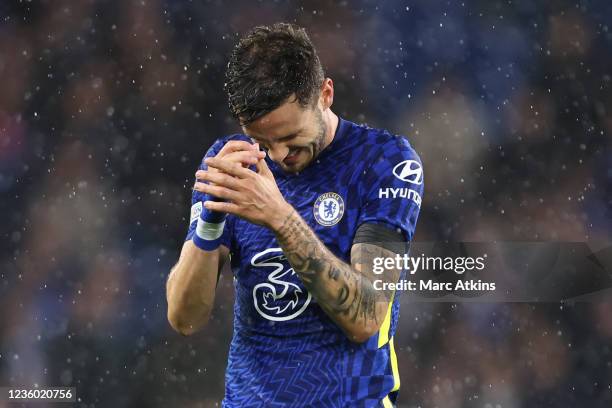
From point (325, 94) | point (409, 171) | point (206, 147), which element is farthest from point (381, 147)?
point (206, 147)

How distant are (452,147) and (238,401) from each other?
14.5ft

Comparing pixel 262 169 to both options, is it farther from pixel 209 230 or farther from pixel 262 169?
pixel 209 230

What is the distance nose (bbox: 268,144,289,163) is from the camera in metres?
2.60

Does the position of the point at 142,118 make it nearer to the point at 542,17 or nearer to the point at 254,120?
the point at 542,17

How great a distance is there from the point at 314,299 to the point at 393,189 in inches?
15.9

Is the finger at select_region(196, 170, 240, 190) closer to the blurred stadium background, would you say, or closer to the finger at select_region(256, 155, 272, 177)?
the finger at select_region(256, 155, 272, 177)

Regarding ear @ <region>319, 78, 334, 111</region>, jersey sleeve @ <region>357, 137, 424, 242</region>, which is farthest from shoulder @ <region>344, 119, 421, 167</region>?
ear @ <region>319, 78, 334, 111</region>

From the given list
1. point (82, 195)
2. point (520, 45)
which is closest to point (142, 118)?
Answer: point (82, 195)

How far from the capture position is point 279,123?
8.36ft

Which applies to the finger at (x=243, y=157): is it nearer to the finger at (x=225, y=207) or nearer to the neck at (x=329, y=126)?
the finger at (x=225, y=207)

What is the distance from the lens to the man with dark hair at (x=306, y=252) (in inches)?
98.7

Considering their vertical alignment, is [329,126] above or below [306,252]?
above

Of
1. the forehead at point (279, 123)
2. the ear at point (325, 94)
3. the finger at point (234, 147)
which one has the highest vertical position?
the ear at point (325, 94)

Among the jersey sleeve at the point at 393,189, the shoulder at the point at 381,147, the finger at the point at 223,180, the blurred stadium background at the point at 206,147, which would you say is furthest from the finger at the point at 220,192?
the blurred stadium background at the point at 206,147
